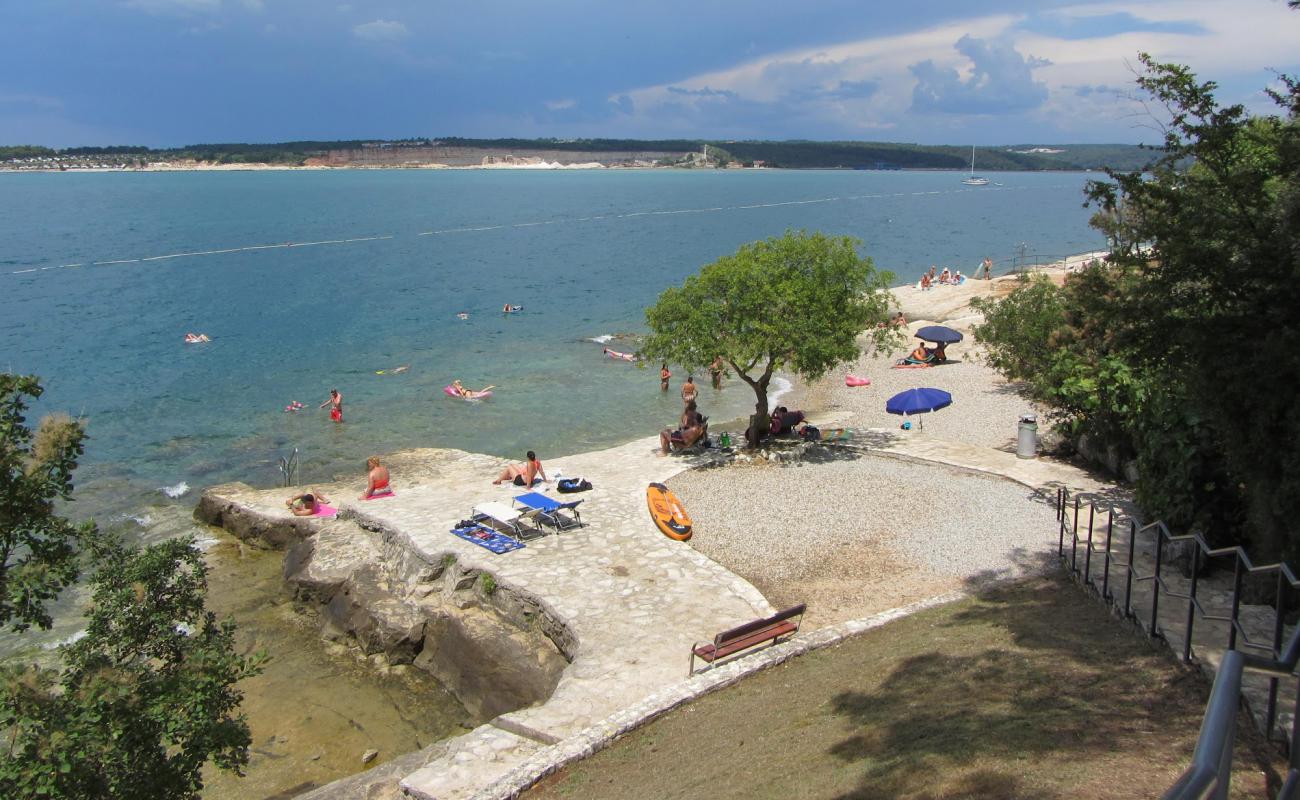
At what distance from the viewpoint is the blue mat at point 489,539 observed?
15.6 metres

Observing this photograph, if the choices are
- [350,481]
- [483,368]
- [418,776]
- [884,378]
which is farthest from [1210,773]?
[483,368]

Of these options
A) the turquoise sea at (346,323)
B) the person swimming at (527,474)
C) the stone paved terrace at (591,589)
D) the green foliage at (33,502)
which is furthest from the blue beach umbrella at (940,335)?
the green foliage at (33,502)

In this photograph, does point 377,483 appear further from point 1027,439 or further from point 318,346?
point 318,346

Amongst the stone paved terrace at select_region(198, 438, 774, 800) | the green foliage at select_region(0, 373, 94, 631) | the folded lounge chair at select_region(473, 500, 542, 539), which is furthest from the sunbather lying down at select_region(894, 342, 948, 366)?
the green foliage at select_region(0, 373, 94, 631)

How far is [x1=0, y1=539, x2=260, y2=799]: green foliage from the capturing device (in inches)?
268

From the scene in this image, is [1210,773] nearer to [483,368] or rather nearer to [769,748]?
[769,748]

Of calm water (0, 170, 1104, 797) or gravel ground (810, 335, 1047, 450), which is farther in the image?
gravel ground (810, 335, 1047, 450)

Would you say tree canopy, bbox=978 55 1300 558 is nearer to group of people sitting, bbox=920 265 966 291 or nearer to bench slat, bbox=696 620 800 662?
bench slat, bbox=696 620 800 662

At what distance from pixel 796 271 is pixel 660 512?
23.1 feet

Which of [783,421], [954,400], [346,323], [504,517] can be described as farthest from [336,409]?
[346,323]

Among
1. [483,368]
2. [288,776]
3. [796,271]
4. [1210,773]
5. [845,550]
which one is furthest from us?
[483,368]

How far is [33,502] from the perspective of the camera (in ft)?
25.1

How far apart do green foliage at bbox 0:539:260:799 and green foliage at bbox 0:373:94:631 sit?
1.39ft

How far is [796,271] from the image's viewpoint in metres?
20.4
